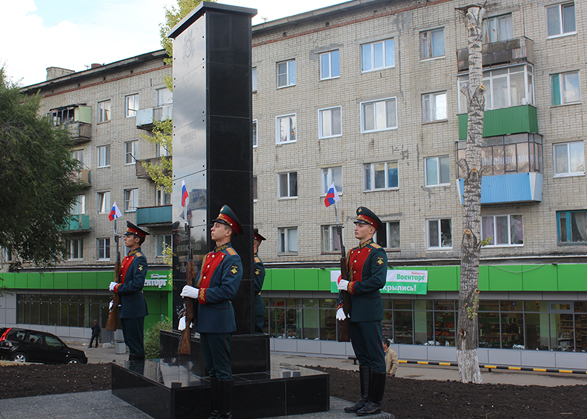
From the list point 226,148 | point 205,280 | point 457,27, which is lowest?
point 205,280

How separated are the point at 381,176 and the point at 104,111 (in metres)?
20.2

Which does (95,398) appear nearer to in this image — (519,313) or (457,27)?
(519,313)

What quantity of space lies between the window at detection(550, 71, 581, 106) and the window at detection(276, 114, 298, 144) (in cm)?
1196

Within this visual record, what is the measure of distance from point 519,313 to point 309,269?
9514 mm

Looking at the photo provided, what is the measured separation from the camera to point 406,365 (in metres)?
27.0

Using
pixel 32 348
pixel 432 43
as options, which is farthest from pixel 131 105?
pixel 32 348

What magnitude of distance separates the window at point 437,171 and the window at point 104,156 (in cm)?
2126

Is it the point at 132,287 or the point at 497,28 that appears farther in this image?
the point at 497,28

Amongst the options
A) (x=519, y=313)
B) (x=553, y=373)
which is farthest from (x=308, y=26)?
(x=553, y=373)

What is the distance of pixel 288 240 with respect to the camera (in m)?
31.5

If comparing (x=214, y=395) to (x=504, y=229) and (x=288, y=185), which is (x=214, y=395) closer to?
(x=504, y=229)

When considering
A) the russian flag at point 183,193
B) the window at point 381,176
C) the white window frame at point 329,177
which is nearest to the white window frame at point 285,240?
the white window frame at point 329,177

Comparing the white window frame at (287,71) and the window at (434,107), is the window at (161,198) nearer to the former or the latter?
the white window frame at (287,71)

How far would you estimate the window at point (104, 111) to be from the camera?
132ft
